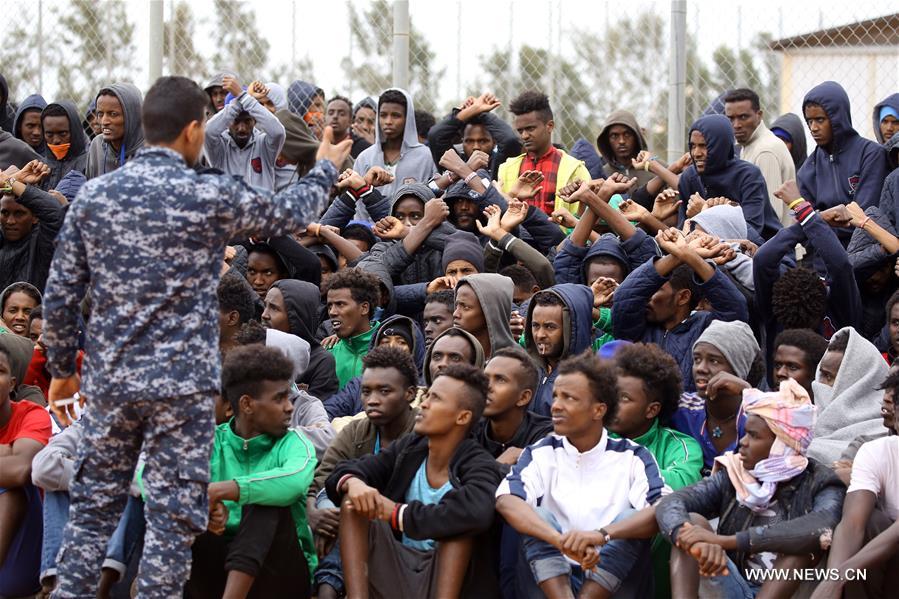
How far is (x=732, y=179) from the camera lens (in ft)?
29.1

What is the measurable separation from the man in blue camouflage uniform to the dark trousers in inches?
29.1

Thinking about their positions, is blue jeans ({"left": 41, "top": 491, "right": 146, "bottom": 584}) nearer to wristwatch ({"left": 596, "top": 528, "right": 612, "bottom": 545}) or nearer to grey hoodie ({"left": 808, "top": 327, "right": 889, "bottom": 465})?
wristwatch ({"left": 596, "top": 528, "right": 612, "bottom": 545})

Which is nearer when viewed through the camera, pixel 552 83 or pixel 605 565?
Answer: pixel 605 565

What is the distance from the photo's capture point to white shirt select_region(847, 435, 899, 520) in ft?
17.9

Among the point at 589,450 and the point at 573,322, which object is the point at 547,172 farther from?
the point at 589,450

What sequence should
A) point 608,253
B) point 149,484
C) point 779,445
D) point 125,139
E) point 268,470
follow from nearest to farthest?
point 149,484, point 779,445, point 268,470, point 608,253, point 125,139

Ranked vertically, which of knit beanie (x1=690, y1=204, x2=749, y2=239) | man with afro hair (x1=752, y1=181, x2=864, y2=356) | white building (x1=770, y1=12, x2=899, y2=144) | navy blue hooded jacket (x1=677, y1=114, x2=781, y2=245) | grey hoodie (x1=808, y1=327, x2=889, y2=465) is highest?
white building (x1=770, y1=12, x2=899, y2=144)

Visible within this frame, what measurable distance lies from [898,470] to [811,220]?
2.36 metres

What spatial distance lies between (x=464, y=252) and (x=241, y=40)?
3980mm

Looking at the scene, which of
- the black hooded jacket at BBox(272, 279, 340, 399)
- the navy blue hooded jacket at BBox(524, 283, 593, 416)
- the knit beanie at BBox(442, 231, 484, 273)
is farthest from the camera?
the knit beanie at BBox(442, 231, 484, 273)

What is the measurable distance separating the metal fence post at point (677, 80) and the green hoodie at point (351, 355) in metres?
3.33

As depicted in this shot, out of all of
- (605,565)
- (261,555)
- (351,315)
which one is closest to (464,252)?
(351,315)

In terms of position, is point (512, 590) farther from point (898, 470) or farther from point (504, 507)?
point (898, 470)
